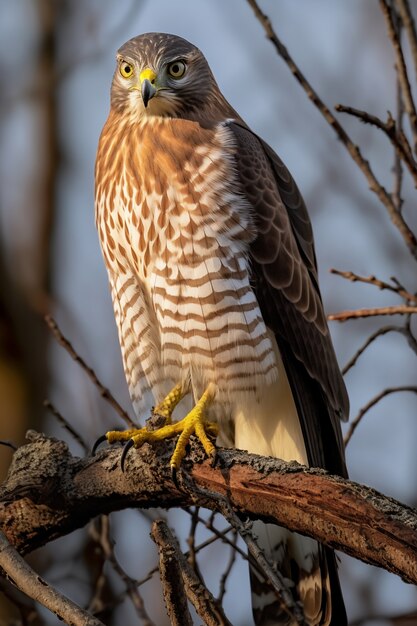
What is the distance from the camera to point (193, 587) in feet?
9.74

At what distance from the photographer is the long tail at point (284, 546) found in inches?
165

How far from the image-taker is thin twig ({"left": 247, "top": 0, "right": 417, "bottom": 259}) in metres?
3.42

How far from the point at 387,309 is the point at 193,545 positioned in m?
1.14

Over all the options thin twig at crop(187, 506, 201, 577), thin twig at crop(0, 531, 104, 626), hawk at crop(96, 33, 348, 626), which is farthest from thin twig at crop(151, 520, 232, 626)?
hawk at crop(96, 33, 348, 626)

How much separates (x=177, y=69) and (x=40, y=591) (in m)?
2.83

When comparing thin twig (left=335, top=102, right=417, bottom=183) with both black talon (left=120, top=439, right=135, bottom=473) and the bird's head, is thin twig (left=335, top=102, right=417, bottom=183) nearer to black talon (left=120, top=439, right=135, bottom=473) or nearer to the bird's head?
black talon (left=120, top=439, right=135, bottom=473)

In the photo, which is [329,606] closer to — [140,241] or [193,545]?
[193,545]

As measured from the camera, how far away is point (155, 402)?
4656mm

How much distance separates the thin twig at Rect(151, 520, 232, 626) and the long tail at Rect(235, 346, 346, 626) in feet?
4.10

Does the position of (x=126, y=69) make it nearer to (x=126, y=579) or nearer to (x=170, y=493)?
(x=170, y=493)

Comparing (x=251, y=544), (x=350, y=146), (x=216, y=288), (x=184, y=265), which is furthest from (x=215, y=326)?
(x=251, y=544)

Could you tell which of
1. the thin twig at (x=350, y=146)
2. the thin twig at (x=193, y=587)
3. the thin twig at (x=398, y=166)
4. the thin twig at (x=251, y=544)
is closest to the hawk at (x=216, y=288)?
the thin twig at (x=251, y=544)

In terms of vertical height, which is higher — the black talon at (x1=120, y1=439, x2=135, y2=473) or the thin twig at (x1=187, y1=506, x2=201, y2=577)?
the black talon at (x1=120, y1=439, x2=135, y2=473)

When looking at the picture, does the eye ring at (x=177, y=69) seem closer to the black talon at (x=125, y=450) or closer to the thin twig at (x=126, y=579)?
the black talon at (x=125, y=450)
